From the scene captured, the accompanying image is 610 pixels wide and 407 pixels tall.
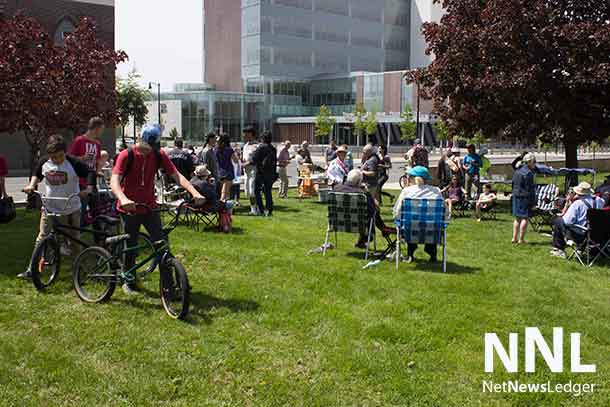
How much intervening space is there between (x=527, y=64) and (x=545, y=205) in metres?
3.96

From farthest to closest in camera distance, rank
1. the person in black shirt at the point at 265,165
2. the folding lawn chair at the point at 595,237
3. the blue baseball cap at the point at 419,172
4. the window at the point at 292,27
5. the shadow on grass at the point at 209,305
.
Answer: the window at the point at 292,27 < the person in black shirt at the point at 265,165 < the folding lawn chair at the point at 595,237 < the blue baseball cap at the point at 419,172 < the shadow on grass at the point at 209,305

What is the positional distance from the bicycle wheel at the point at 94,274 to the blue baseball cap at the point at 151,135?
1.24 m

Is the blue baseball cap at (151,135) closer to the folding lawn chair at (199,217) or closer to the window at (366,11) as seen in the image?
the folding lawn chair at (199,217)

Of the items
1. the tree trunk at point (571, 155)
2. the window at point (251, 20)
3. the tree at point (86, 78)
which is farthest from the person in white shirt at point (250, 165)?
the window at point (251, 20)

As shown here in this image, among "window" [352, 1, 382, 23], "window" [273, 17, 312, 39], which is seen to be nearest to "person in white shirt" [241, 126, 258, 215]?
"window" [273, 17, 312, 39]

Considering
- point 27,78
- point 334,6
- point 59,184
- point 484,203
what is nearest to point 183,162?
point 27,78

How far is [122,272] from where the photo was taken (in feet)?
22.2

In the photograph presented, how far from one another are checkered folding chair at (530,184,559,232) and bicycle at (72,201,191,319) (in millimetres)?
8866

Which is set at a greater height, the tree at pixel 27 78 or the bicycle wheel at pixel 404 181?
the tree at pixel 27 78

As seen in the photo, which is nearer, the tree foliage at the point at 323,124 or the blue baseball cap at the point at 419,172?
the blue baseball cap at the point at 419,172

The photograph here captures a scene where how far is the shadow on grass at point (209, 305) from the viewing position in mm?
6461

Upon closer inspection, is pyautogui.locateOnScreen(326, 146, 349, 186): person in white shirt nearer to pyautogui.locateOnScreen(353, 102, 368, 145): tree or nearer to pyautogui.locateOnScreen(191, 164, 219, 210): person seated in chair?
pyautogui.locateOnScreen(191, 164, 219, 210): person seated in chair

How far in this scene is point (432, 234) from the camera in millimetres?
8859
